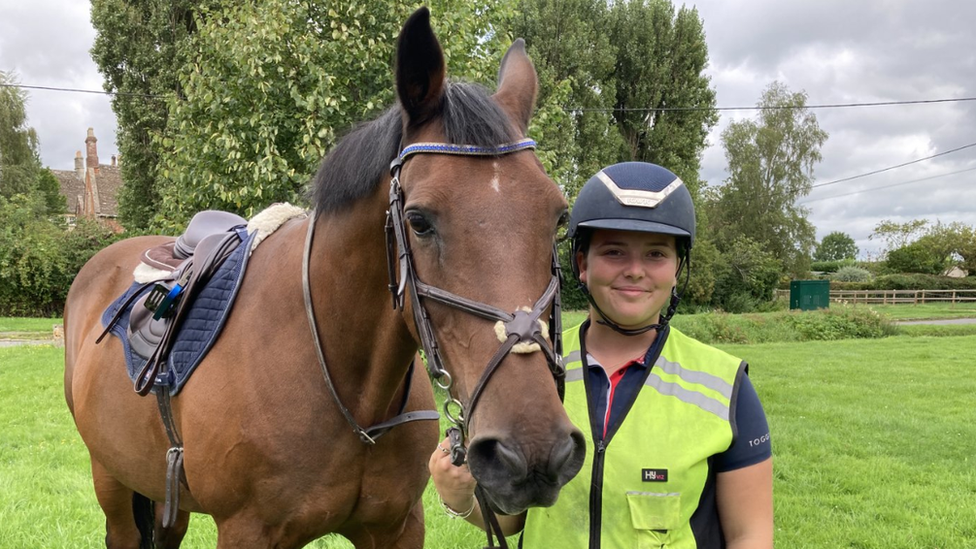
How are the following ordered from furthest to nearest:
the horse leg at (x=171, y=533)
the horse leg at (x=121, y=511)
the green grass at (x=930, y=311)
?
the green grass at (x=930, y=311), the horse leg at (x=121, y=511), the horse leg at (x=171, y=533)

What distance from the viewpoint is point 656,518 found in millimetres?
1585

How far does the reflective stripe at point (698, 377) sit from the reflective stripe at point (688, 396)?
33mm

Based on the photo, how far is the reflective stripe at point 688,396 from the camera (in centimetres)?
163

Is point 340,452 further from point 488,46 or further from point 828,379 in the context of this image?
point 828,379

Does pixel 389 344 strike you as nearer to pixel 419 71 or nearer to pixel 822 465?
pixel 419 71

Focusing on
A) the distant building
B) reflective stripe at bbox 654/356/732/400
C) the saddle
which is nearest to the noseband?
reflective stripe at bbox 654/356/732/400

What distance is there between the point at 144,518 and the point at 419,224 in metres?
3.22

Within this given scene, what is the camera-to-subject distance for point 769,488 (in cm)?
159

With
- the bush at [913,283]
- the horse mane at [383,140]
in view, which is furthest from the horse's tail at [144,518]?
the bush at [913,283]

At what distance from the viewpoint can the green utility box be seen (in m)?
29.8

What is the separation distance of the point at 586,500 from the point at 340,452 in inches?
32.0

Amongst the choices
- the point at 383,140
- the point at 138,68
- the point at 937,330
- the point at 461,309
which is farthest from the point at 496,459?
the point at 937,330

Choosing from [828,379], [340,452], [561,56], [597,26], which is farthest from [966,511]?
[597,26]

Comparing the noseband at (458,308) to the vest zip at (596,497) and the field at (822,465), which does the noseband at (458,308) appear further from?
the field at (822,465)
